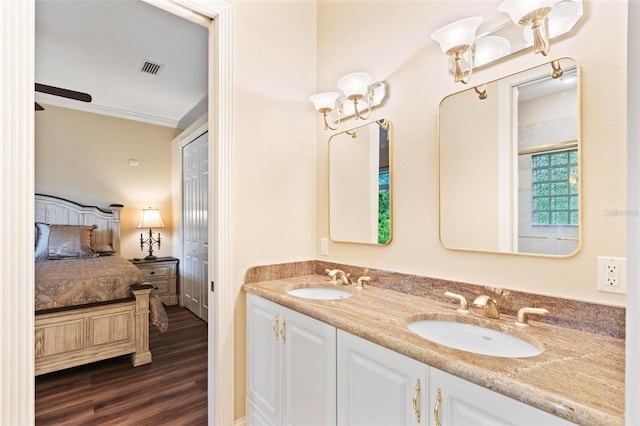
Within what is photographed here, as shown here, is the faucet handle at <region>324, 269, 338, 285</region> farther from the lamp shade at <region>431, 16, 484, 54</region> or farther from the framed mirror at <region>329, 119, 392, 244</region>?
the lamp shade at <region>431, 16, 484, 54</region>

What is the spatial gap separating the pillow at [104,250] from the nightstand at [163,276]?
33 centimetres

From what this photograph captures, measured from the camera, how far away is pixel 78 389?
244cm

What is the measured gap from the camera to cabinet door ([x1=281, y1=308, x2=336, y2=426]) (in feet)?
4.35

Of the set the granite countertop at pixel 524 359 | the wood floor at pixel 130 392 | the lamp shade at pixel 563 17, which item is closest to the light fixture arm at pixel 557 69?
the lamp shade at pixel 563 17

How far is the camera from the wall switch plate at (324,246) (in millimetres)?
2170

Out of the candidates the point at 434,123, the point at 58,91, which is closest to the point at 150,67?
the point at 58,91

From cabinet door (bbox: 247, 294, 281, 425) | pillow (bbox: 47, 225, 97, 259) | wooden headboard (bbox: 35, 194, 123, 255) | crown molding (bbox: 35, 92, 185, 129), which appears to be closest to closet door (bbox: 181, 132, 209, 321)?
crown molding (bbox: 35, 92, 185, 129)

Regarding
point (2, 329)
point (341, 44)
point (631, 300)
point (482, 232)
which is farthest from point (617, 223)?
point (2, 329)

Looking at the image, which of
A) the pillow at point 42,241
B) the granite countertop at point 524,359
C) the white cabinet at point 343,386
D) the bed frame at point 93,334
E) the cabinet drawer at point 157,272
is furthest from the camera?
the cabinet drawer at point 157,272

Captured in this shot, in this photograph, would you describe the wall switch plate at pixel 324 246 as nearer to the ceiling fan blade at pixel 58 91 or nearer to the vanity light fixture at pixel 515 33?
the vanity light fixture at pixel 515 33

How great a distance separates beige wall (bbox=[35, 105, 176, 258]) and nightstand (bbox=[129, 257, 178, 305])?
42 cm

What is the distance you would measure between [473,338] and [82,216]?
16.1 feet

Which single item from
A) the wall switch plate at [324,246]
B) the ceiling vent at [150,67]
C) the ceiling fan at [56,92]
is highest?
the ceiling vent at [150,67]

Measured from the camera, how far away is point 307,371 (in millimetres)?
1436
